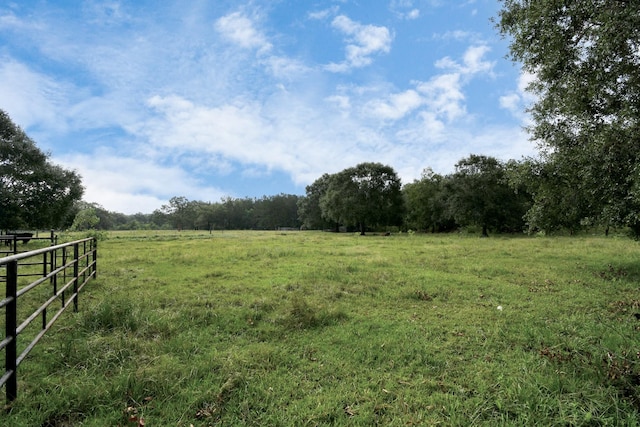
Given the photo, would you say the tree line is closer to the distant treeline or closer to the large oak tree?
the distant treeline

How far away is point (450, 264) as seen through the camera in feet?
41.8

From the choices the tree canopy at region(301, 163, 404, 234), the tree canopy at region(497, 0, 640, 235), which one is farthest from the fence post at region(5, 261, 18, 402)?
the tree canopy at region(301, 163, 404, 234)

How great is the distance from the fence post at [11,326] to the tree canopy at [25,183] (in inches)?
1141

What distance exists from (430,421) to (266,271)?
872cm

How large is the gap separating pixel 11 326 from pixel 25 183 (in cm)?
3052

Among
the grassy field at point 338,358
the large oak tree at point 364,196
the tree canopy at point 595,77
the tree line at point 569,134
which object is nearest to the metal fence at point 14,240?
the grassy field at point 338,358

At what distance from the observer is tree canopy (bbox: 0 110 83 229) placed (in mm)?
24431

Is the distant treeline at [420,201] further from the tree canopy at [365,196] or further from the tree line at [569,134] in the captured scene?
the tree line at [569,134]

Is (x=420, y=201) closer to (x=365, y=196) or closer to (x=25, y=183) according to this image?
(x=365, y=196)

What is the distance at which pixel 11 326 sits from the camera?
122 inches

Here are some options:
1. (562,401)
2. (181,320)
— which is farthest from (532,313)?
(181,320)

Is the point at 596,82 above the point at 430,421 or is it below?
above

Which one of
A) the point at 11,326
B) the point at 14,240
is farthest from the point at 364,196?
the point at 11,326

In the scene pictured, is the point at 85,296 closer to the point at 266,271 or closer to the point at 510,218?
the point at 266,271
